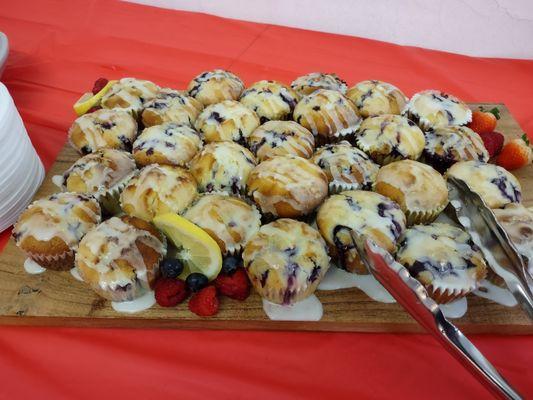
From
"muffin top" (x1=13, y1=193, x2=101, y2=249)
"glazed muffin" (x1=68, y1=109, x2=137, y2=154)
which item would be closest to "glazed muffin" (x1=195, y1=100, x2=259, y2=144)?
"glazed muffin" (x1=68, y1=109, x2=137, y2=154)

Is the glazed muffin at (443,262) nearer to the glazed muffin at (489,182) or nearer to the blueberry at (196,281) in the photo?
the glazed muffin at (489,182)

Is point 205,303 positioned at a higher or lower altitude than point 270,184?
lower

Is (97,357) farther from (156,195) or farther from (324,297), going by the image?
(324,297)

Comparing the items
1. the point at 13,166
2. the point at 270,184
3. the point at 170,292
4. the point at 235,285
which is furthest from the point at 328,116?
the point at 13,166

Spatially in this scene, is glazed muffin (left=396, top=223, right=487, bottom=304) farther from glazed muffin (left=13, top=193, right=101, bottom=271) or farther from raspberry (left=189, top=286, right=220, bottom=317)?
glazed muffin (left=13, top=193, right=101, bottom=271)

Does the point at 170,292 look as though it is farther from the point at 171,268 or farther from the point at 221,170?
the point at 221,170

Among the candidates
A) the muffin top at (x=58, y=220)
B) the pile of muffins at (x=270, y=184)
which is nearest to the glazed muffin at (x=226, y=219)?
the pile of muffins at (x=270, y=184)
